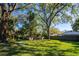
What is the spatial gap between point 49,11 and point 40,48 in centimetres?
57

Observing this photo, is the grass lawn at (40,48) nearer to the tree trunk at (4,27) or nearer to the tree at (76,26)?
the tree trunk at (4,27)

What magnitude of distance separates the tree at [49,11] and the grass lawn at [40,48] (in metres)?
0.18

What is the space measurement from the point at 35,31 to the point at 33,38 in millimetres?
110

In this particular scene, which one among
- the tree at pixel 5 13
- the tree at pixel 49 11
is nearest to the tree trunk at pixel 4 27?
the tree at pixel 5 13

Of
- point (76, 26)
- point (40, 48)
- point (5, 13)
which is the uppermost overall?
point (5, 13)

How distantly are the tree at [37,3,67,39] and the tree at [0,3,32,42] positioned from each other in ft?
0.89

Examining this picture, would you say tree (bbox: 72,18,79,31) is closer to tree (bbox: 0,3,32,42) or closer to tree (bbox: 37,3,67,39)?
tree (bbox: 37,3,67,39)

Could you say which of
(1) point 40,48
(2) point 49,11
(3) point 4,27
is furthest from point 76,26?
(3) point 4,27

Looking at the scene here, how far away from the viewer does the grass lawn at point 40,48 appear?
3508mm

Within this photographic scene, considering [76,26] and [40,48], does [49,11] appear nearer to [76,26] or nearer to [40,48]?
[76,26]

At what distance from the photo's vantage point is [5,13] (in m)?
3.59

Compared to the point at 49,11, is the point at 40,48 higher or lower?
lower

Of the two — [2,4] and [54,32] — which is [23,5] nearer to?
[2,4]

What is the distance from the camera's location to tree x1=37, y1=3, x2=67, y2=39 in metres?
3.56
